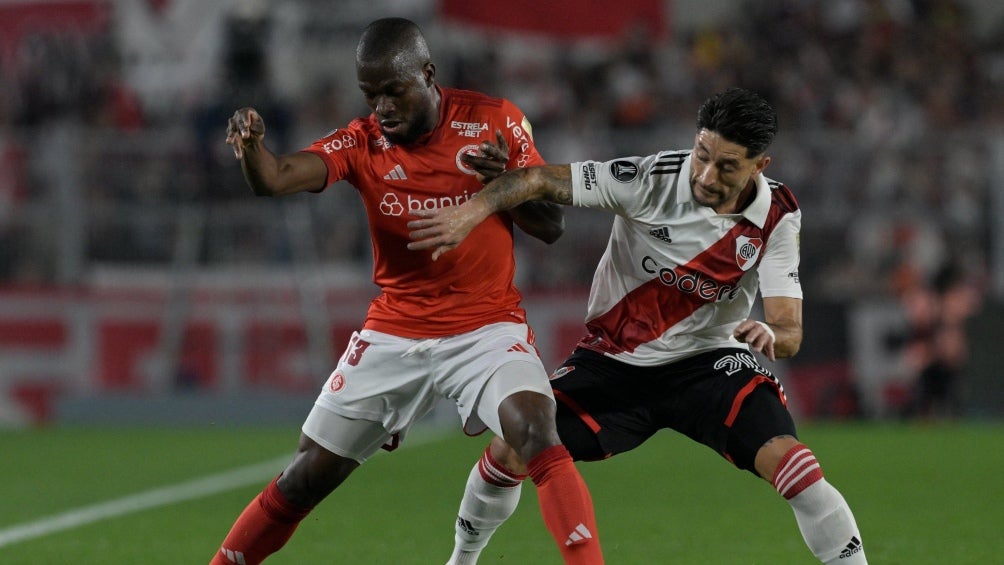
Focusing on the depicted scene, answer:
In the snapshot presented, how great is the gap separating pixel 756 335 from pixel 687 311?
0.89m

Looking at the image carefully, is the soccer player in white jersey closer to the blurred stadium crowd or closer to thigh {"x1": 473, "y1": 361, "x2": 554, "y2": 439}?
thigh {"x1": 473, "y1": 361, "x2": 554, "y2": 439}

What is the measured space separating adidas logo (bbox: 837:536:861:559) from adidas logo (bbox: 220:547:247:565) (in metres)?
2.26

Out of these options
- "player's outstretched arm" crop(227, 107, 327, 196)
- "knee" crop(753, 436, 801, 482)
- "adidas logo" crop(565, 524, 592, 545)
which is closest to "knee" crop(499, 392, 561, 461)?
"adidas logo" crop(565, 524, 592, 545)

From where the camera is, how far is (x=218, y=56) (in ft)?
54.0

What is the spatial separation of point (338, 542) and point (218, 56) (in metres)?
10.3

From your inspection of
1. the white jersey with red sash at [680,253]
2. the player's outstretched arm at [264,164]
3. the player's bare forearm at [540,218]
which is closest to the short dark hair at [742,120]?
the white jersey with red sash at [680,253]

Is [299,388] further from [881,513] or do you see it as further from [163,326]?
[881,513]

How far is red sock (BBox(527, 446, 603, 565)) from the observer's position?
15.7 feet

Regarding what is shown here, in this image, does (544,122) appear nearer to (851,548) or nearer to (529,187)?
(529,187)

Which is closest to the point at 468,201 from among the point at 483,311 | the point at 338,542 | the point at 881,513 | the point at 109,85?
the point at 483,311

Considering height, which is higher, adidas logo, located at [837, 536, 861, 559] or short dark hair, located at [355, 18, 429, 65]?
short dark hair, located at [355, 18, 429, 65]

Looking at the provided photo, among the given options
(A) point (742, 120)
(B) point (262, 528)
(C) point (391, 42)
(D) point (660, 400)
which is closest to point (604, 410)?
(D) point (660, 400)

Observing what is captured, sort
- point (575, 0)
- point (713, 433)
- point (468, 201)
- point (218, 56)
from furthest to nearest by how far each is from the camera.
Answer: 1. point (575, 0)
2. point (218, 56)
3. point (713, 433)
4. point (468, 201)

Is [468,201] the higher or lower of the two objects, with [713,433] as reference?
higher
